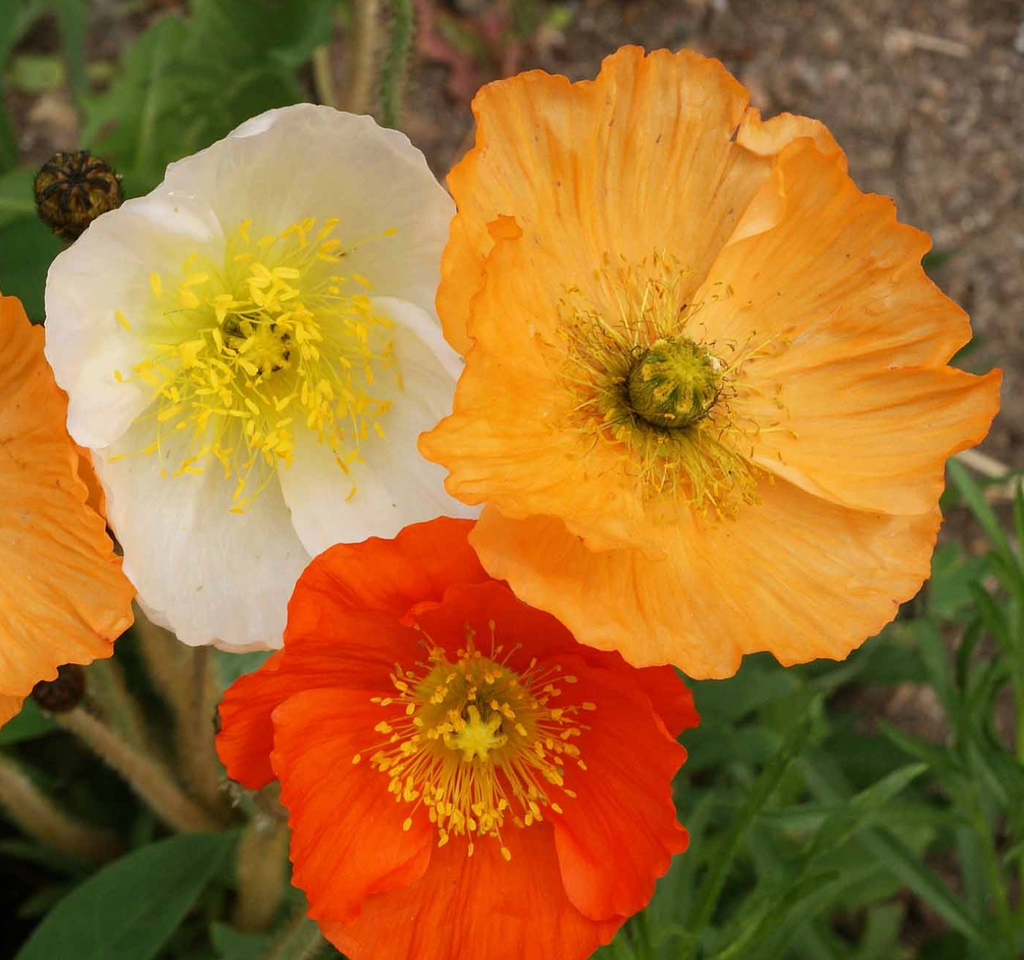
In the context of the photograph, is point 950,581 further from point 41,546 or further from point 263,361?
point 41,546

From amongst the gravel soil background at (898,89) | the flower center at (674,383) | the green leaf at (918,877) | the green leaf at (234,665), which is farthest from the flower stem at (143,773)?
the gravel soil background at (898,89)

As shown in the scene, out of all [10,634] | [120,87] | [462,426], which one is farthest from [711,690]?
[120,87]

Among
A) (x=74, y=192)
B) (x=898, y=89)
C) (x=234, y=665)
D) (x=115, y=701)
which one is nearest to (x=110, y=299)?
(x=74, y=192)

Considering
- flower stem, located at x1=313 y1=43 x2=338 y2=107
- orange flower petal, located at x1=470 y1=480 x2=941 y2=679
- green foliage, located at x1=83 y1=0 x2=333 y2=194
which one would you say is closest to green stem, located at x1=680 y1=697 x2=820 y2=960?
orange flower petal, located at x1=470 y1=480 x2=941 y2=679

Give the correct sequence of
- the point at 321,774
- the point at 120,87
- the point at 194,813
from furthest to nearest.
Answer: the point at 120,87 → the point at 194,813 → the point at 321,774

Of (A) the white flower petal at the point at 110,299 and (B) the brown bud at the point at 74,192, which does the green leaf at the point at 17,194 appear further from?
(A) the white flower petal at the point at 110,299

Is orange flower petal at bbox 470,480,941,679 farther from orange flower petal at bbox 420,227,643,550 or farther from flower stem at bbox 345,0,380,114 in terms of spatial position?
flower stem at bbox 345,0,380,114

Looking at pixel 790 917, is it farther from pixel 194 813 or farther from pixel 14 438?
pixel 14 438
